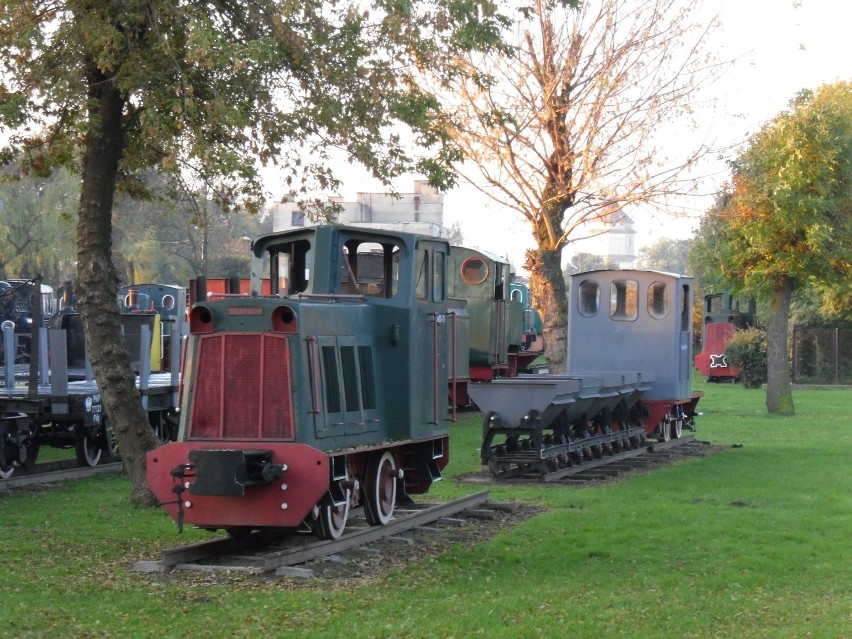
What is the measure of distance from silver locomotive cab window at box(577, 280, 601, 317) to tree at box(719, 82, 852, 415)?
6.30 m

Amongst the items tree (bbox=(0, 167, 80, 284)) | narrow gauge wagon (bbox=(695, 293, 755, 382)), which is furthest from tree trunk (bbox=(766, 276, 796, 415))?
tree (bbox=(0, 167, 80, 284))

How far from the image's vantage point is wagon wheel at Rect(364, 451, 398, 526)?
37.8 ft

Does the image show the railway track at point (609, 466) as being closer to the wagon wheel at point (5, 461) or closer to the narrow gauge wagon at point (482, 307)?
the wagon wheel at point (5, 461)

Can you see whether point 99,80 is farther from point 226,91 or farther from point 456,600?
point 456,600

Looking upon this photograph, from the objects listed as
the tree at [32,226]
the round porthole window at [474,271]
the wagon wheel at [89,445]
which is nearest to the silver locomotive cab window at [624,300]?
the round porthole window at [474,271]

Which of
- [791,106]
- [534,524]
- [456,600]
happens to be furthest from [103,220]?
[791,106]

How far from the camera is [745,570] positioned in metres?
10.2

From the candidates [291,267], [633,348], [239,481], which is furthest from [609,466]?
[239,481]

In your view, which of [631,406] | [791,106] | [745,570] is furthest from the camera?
[791,106]

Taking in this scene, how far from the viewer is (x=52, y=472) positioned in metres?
16.7

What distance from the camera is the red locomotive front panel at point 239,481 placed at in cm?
973

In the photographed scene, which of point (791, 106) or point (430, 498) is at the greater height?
point (791, 106)

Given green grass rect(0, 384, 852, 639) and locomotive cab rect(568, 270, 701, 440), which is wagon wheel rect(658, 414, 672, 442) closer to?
locomotive cab rect(568, 270, 701, 440)

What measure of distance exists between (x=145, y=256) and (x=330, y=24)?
150ft
